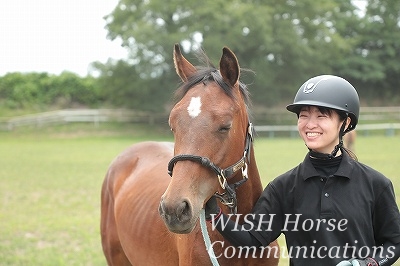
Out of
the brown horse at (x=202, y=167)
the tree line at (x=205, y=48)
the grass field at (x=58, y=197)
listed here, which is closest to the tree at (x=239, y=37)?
the tree line at (x=205, y=48)

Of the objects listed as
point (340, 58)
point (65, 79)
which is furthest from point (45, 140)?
point (340, 58)

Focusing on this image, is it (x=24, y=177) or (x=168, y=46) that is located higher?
(x=168, y=46)

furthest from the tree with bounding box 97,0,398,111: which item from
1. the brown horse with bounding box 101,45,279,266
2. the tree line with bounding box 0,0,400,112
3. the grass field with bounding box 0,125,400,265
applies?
the brown horse with bounding box 101,45,279,266

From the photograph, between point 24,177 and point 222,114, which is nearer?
point 222,114

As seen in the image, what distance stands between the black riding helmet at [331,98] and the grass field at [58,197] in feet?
4.22

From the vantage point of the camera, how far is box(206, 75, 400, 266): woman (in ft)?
8.07

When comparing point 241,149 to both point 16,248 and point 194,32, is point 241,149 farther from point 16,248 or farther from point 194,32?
point 194,32

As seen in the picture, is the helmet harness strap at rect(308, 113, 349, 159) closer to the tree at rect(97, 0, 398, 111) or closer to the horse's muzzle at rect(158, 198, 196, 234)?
the horse's muzzle at rect(158, 198, 196, 234)

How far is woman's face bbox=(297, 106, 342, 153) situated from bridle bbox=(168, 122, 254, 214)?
34 cm

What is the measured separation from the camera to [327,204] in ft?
8.19

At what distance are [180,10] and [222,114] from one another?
31.1 metres

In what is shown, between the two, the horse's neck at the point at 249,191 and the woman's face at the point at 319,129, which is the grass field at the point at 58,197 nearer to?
the horse's neck at the point at 249,191

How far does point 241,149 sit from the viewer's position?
261cm

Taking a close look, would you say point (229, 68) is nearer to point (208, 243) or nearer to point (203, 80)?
point (203, 80)
